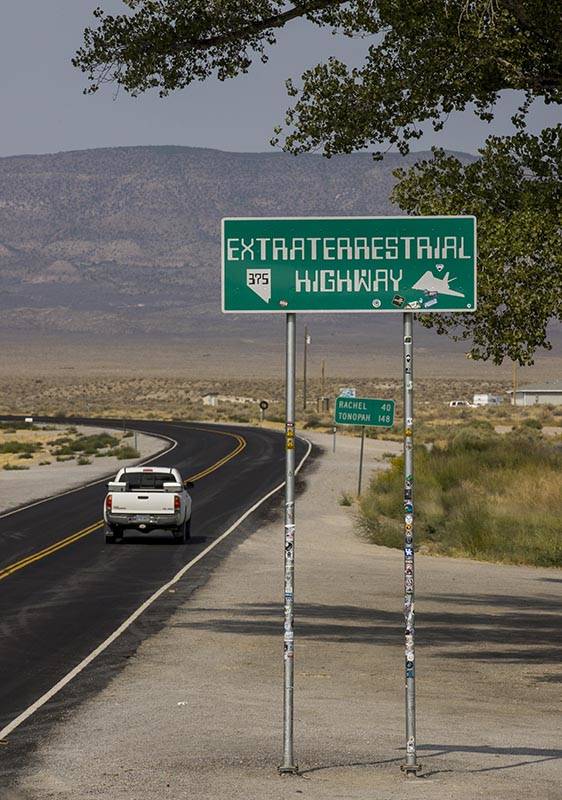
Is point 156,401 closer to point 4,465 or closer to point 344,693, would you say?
point 4,465

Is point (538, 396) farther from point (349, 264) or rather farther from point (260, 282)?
point (260, 282)

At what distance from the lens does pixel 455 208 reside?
18.5 meters

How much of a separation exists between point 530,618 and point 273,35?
10.6m

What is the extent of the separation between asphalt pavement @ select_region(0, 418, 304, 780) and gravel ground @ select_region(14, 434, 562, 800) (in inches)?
17.8

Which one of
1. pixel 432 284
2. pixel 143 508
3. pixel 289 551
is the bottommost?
pixel 143 508

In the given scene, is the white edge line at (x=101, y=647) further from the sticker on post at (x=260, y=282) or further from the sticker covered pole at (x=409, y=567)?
the sticker on post at (x=260, y=282)

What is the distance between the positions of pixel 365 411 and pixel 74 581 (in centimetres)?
1101

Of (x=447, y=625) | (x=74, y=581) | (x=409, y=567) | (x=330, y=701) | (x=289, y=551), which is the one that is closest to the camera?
(x=289, y=551)

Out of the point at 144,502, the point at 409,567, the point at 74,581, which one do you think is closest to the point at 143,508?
the point at 144,502

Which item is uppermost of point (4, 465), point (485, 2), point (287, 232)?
point (485, 2)

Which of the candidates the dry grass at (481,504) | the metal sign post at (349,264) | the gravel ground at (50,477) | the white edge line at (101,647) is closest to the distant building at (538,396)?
the gravel ground at (50,477)

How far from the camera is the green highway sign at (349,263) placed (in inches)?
A: 468

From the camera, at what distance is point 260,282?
11.9 metres

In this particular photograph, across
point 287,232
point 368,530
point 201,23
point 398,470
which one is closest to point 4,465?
point 398,470
